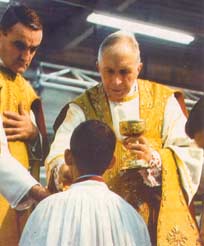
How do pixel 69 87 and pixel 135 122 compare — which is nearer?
pixel 135 122

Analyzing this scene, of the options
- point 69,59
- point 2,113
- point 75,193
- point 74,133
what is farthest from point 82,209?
point 69,59

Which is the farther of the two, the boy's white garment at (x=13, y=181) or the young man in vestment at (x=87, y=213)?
the boy's white garment at (x=13, y=181)

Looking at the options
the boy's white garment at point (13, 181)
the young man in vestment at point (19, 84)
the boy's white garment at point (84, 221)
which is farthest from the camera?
the young man in vestment at point (19, 84)

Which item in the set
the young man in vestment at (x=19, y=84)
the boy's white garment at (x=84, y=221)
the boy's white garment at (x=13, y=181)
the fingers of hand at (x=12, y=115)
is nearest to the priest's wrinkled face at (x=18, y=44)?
the young man in vestment at (x=19, y=84)

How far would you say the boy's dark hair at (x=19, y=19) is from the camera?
4.54 ft

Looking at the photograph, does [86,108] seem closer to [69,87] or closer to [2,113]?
[2,113]

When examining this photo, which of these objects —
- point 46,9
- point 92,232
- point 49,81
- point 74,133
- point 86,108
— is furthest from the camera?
point 49,81

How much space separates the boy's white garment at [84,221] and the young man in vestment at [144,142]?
125mm

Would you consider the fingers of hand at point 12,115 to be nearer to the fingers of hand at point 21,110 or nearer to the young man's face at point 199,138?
the fingers of hand at point 21,110

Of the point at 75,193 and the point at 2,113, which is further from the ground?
the point at 2,113

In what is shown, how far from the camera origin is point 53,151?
1.34 metres

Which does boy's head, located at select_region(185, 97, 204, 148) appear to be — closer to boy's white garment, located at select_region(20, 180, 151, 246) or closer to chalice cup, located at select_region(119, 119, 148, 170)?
chalice cup, located at select_region(119, 119, 148, 170)

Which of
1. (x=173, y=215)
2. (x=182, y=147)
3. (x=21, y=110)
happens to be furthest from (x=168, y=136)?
(x=21, y=110)

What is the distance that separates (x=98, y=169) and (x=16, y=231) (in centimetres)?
23
